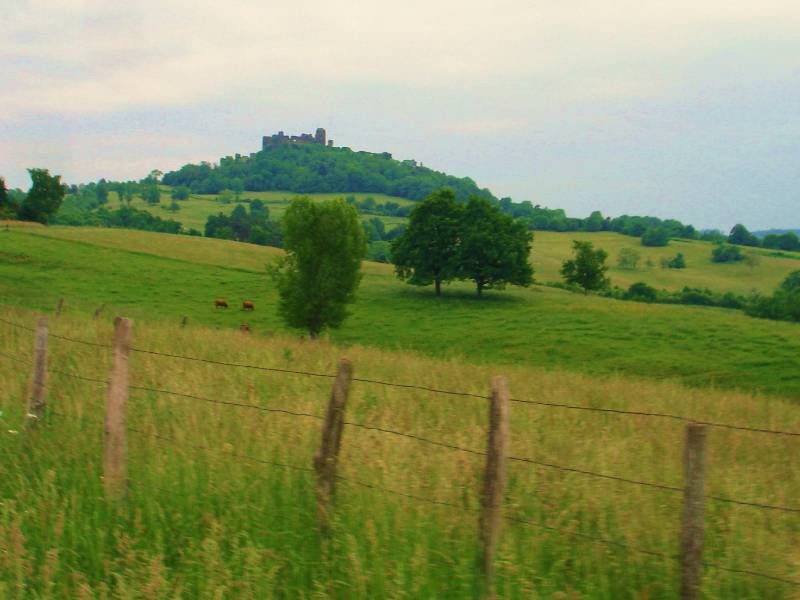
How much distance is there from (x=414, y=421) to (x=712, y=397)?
6.77 m

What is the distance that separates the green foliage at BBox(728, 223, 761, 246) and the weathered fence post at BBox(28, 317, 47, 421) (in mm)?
139395

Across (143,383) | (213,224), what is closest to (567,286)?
(213,224)

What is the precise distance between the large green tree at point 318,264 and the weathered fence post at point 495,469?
1592 inches

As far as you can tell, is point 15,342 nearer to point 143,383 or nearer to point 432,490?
point 143,383

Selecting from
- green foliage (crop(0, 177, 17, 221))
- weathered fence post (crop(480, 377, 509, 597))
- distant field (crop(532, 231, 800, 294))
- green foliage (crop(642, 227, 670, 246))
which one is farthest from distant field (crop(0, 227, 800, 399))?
green foliage (crop(642, 227, 670, 246))

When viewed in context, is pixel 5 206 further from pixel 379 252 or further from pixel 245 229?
pixel 379 252

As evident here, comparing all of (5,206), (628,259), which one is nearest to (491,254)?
(628,259)

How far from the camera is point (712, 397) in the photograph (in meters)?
12.9

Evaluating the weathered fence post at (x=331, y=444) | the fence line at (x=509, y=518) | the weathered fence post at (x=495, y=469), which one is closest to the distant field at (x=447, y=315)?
the fence line at (x=509, y=518)

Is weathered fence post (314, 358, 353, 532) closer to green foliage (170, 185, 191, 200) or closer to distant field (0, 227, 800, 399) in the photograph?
distant field (0, 227, 800, 399)

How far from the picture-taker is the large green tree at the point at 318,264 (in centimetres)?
4538

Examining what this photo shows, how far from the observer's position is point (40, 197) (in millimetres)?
96000

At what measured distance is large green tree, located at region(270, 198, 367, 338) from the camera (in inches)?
1786

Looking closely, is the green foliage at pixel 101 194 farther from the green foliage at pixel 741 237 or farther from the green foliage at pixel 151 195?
the green foliage at pixel 741 237
